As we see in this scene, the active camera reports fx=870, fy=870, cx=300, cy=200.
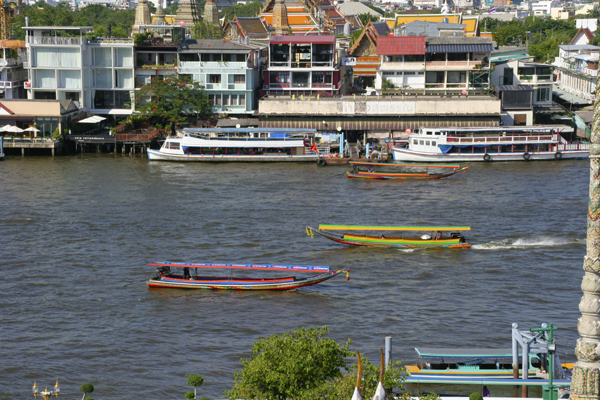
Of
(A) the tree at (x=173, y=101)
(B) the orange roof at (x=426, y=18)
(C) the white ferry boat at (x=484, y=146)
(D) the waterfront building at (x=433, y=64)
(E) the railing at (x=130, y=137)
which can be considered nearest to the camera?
(C) the white ferry boat at (x=484, y=146)

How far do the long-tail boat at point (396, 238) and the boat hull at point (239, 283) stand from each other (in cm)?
609

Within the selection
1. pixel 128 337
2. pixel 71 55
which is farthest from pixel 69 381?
pixel 71 55

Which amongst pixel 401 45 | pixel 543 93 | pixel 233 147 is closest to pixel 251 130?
pixel 233 147

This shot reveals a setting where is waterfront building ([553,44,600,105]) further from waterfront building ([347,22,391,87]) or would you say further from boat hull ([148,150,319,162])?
boat hull ([148,150,319,162])

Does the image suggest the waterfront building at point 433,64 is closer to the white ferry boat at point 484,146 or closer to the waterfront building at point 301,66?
the waterfront building at point 301,66

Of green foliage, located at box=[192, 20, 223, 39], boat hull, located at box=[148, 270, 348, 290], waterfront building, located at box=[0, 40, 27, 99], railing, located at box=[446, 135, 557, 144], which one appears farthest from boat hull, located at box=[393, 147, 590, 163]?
green foliage, located at box=[192, 20, 223, 39]

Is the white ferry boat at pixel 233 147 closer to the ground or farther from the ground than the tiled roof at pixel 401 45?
closer to the ground

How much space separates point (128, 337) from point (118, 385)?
12.8 feet

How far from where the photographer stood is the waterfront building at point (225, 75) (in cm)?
7719

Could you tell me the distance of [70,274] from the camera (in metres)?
38.6

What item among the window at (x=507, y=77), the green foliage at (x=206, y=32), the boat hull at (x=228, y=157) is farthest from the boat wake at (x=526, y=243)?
the green foliage at (x=206, y=32)

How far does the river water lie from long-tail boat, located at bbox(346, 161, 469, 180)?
2.30ft

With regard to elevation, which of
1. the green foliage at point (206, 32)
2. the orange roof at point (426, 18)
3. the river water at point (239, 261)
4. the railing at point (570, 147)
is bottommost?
the river water at point (239, 261)

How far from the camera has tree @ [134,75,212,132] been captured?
74.4 m
